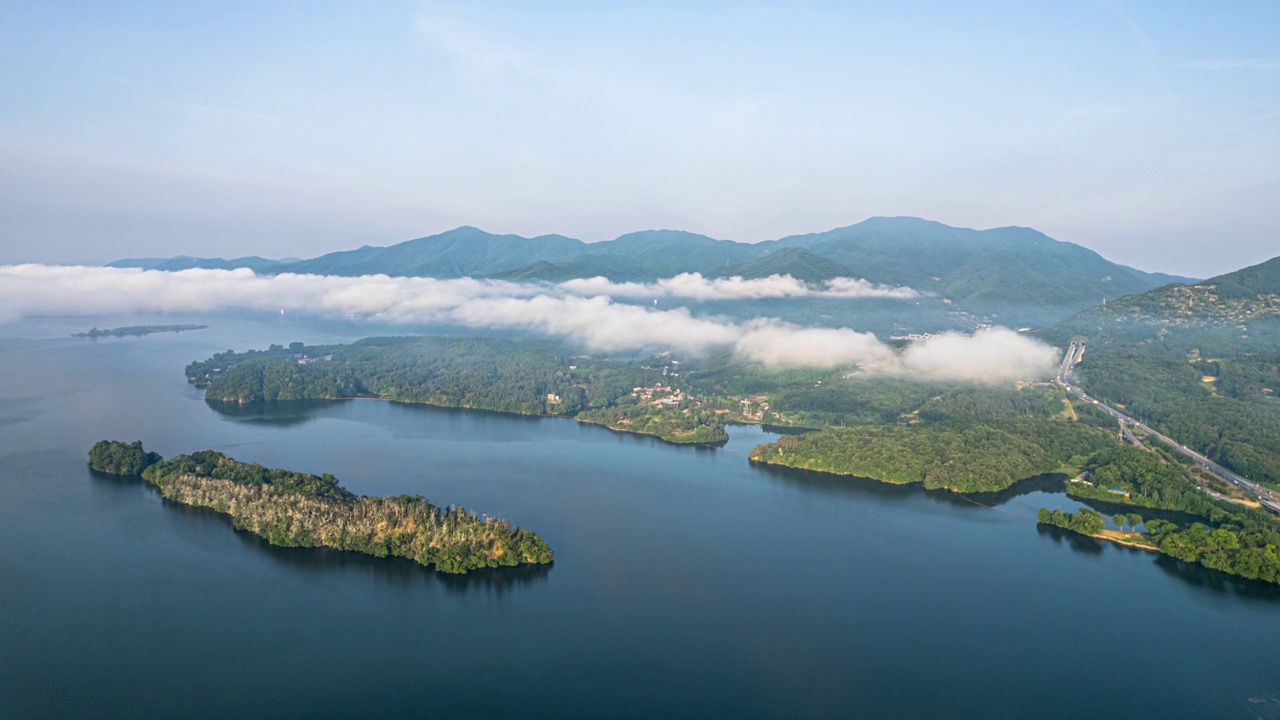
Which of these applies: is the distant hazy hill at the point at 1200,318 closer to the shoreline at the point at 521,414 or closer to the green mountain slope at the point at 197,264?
the shoreline at the point at 521,414

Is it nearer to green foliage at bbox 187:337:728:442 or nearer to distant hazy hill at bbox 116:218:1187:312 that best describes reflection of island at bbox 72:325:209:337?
green foliage at bbox 187:337:728:442

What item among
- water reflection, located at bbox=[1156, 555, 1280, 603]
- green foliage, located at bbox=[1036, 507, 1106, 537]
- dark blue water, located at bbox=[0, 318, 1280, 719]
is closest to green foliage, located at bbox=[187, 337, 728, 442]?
dark blue water, located at bbox=[0, 318, 1280, 719]

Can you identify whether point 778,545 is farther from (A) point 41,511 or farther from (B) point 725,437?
(A) point 41,511

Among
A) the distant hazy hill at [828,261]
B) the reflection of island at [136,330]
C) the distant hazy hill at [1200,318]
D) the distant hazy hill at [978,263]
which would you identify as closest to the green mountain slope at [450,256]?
the distant hazy hill at [828,261]

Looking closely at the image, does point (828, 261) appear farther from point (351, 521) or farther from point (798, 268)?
point (351, 521)

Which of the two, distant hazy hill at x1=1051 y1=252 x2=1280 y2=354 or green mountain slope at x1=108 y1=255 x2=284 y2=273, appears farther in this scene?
green mountain slope at x1=108 y1=255 x2=284 y2=273

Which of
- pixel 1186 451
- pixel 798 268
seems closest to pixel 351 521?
pixel 1186 451
